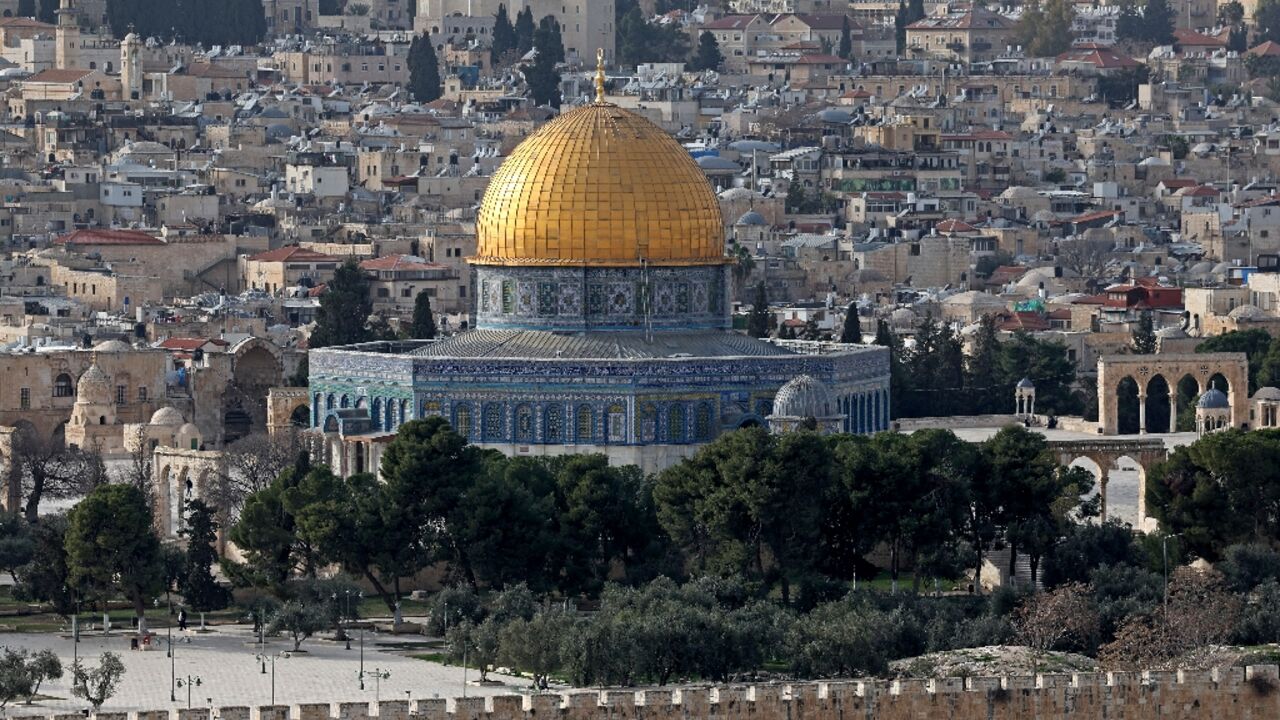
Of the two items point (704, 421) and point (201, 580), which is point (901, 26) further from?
point (201, 580)

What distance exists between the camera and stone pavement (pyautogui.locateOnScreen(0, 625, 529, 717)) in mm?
52281

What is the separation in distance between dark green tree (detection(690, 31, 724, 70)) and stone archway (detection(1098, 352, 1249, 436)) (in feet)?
240

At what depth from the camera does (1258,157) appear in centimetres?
13500

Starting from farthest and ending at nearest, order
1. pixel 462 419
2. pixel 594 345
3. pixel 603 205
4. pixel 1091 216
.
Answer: pixel 1091 216, pixel 603 205, pixel 594 345, pixel 462 419

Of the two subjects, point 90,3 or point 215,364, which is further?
point 90,3

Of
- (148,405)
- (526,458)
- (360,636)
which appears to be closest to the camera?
(360,636)

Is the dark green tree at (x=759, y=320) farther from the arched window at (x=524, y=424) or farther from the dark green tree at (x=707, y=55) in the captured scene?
the dark green tree at (x=707, y=55)

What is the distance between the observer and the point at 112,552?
193 ft

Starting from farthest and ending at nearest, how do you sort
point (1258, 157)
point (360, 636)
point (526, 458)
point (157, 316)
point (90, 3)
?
point (90, 3)
point (1258, 157)
point (157, 316)
point (526, 458)
point (360, 636)

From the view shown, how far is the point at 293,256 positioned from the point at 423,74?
1691 inches

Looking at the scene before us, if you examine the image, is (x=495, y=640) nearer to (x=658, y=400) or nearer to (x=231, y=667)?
(x=231, y=667)

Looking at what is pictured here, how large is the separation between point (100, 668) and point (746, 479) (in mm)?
8791

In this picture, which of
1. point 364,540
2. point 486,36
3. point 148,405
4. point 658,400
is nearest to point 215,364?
point 148,405

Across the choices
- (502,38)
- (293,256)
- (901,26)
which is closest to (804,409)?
(293,256)
